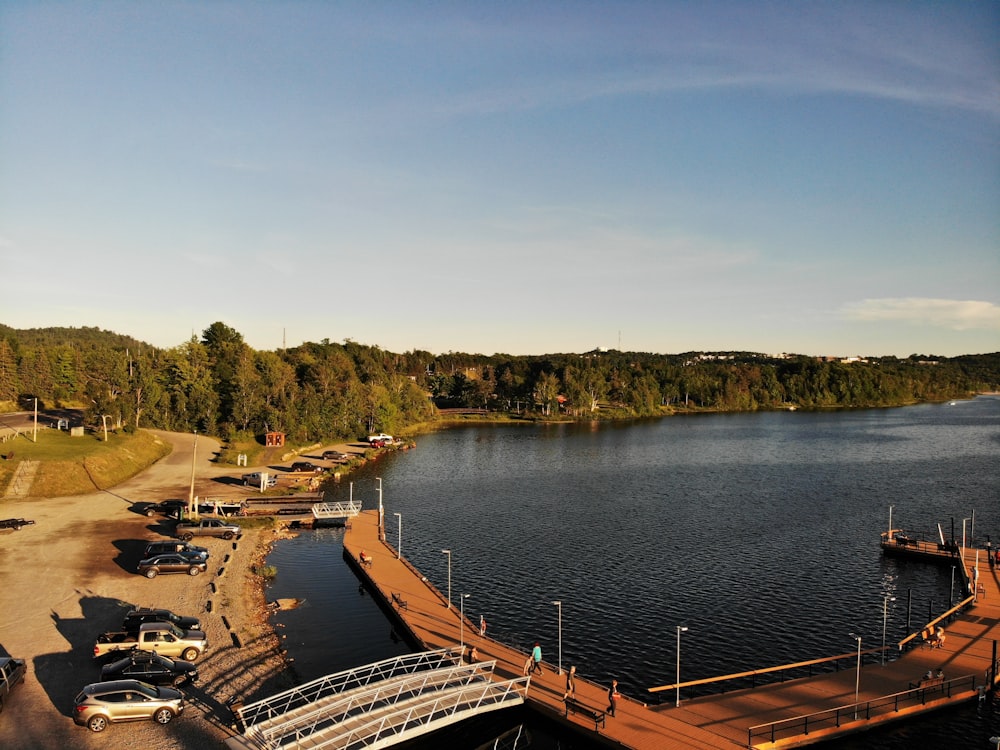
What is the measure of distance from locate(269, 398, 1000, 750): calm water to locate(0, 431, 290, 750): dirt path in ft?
10.8

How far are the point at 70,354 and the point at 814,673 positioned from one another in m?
164

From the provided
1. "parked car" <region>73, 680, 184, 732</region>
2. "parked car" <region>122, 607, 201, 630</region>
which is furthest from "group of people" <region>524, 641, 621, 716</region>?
"parked car" <region>122, 607, 201, 630</region>

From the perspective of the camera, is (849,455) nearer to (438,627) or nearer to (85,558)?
(438,627)

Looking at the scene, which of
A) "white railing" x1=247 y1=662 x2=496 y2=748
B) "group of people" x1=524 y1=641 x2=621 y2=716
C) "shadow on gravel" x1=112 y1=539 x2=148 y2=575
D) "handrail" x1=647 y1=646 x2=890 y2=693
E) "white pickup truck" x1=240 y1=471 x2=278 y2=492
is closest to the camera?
"white railing" x1=247 y1=662 x2=496 y2=748

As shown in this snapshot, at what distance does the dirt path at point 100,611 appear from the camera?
28.4 meters

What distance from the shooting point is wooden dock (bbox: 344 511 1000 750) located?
2911 centimetres

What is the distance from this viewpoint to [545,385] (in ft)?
646

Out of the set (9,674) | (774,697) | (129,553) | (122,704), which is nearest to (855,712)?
(774,697)

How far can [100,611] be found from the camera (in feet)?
136

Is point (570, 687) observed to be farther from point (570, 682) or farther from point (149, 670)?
point (149, 670)

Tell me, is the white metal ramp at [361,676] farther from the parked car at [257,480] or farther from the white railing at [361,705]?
the parked car at [257,480]

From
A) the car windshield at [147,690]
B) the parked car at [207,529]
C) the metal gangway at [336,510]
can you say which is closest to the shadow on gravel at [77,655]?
the car windshield at [147,690]

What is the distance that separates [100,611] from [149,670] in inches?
483

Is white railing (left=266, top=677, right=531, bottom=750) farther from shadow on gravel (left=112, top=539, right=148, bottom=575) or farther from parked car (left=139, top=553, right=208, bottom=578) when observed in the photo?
shadow on gravel (left=112, top=539, right=148, bottom=575)
